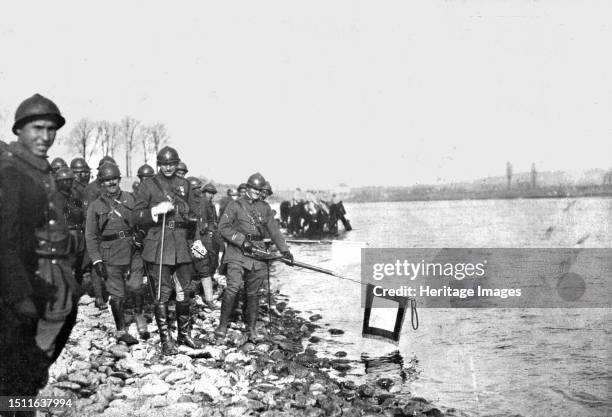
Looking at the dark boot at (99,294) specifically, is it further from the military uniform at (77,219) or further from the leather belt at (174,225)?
the leather belt at (174,225)

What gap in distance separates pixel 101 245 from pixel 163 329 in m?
1.57

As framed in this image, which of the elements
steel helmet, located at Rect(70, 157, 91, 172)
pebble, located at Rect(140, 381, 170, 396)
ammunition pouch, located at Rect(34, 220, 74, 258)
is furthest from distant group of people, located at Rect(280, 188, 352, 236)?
ammunition pouch, located at Rect(34, 220, 74, 258)

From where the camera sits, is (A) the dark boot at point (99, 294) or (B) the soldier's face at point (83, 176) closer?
(A) the dark boot at point (99, 294)

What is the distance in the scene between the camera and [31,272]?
3.84 meters

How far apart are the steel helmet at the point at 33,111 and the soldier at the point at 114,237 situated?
13.0 ft

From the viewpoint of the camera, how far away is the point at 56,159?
10.5 metres

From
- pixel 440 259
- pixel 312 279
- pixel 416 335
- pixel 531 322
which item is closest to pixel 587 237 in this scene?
pixel 440 259

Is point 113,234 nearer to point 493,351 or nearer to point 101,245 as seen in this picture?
point 101,245

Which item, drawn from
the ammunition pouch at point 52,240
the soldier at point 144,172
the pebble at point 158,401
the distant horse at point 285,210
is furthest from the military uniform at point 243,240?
the distant horse at point 285,210

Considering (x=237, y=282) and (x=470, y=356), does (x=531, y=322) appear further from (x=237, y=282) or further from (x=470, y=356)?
(x=237, y=282)

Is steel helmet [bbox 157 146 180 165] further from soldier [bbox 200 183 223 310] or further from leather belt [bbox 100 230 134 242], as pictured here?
soldier [bbox 200 183 223 310]

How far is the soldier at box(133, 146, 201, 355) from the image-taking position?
6.99 metres

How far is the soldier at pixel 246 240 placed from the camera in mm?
8242

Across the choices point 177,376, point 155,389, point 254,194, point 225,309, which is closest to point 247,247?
point 254,194
